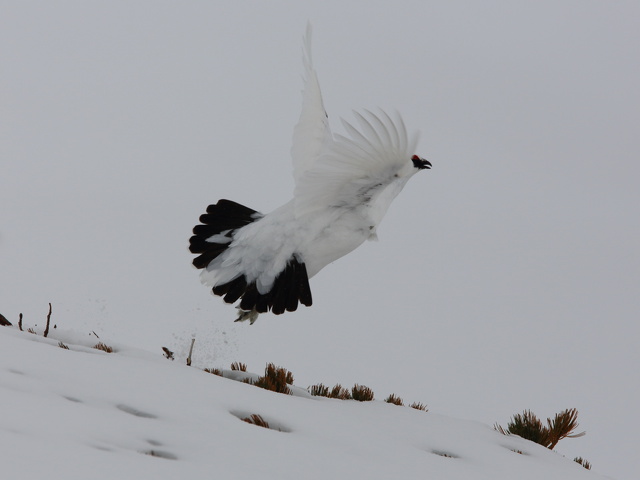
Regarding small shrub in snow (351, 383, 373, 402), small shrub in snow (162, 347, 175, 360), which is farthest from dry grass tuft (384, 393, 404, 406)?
small shrub in snow (162, 347, 175, 360)

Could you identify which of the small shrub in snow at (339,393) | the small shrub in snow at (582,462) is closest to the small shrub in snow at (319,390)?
the small shrub in snow at (339,393)

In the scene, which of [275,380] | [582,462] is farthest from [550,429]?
[275,380]

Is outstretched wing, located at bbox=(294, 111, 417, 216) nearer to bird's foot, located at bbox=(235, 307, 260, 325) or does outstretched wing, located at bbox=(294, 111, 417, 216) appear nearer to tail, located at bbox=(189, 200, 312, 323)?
tail, located at bbox=(189, 200, 312, 323)

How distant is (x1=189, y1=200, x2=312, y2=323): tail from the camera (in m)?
4.65

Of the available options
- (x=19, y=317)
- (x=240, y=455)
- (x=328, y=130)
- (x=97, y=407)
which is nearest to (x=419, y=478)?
(x=240, y=455)

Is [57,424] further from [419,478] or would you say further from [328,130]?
[328,130]

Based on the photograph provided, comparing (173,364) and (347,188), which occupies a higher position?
(347,188)

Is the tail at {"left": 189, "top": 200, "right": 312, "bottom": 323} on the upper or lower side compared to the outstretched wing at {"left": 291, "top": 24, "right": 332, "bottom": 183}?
lower

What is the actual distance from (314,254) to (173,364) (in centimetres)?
136

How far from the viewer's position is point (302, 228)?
4621 mm

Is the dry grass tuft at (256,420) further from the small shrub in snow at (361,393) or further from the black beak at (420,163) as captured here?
the black beak at (420,163)

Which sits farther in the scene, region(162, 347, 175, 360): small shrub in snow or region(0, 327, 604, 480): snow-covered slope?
region(162, 347, 175, 360): small shrub in snow

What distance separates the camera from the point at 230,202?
16.4 ft

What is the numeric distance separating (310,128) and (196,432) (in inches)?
117
